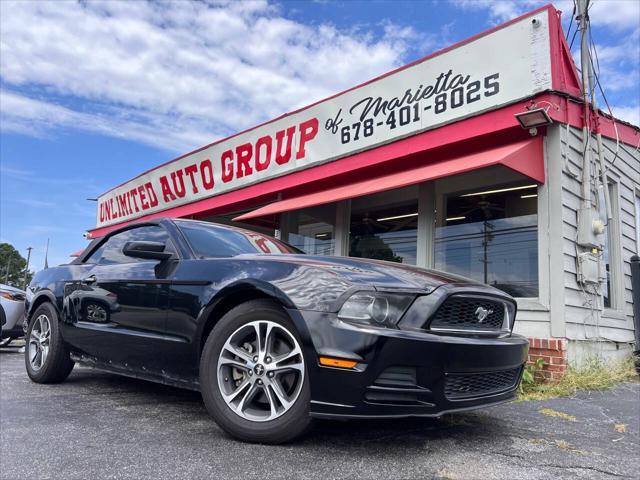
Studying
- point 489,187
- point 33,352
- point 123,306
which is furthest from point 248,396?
point 489,187

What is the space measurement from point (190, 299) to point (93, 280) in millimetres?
1357

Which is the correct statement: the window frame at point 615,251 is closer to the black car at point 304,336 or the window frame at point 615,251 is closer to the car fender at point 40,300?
the black car at point 304,336

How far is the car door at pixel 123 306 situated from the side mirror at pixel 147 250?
6cm

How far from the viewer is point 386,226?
769 centimetres

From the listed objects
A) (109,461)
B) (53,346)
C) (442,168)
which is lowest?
(109,461)

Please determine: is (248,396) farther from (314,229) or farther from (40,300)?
(314,229)

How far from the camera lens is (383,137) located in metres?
7.05

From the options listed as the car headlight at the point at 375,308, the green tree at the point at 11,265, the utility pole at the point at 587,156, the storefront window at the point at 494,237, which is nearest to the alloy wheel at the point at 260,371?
the car headlight at the point at 375,308

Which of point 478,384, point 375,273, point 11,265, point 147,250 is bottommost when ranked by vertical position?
point 478,384

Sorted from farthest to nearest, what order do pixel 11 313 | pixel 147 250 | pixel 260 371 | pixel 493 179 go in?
pixel 11 313
pixel 493 179
pixel 147 250
pixel 260 371

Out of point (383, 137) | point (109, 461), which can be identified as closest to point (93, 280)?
point (109, 461)

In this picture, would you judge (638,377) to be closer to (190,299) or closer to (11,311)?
(190,299)

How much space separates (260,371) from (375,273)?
0.79m

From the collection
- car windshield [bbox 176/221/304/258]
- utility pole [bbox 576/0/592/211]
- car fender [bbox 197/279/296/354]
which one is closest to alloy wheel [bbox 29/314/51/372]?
car windshield [bbox 176/221/304/258]
